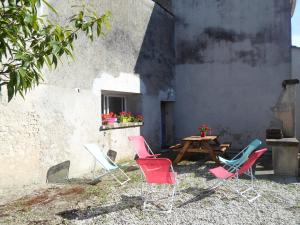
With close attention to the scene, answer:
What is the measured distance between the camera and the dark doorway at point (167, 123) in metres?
11.9

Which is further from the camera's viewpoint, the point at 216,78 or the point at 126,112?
the point at 216,78

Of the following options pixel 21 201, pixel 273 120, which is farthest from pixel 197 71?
pixel 21 201

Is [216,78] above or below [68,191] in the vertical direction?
above

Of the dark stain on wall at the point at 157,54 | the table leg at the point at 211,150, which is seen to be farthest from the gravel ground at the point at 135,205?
the dark stain on wall at the point at 157,54

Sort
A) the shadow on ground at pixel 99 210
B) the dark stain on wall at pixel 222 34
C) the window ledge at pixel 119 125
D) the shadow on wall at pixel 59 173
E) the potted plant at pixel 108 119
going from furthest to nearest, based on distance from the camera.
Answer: the dark stain on wall at pixel 222 34, the potted plant at pixel 108 119, the window ledge at pixel 119 125, the shadow on wall at pixel 59 173, the shadow on ground at pixel 99 210

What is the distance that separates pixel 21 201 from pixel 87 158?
243 centimetres

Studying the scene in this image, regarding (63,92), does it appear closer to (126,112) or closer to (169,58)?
(126,112)

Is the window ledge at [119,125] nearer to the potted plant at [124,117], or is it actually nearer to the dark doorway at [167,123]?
the potted plant at [124,117]

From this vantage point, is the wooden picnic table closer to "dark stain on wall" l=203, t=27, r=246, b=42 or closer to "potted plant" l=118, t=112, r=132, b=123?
"potted plant" l=118, t=112, r=132, b=123

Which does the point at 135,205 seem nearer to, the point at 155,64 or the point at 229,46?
the point at 155,64

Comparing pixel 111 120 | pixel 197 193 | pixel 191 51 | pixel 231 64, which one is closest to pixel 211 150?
pixel 197 193

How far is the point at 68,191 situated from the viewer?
5.81 m

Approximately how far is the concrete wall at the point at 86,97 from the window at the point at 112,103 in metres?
0.57

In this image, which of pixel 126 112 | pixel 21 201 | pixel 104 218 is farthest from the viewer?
pixel 126 112
